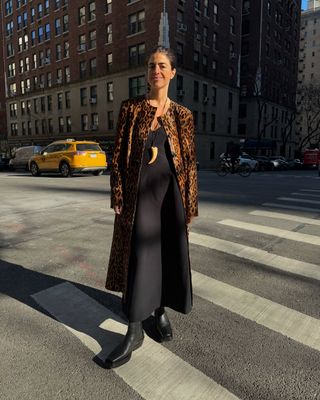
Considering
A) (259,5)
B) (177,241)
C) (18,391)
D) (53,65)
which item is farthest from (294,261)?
(259,5)

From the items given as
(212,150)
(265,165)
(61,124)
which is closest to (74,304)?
(265,165)

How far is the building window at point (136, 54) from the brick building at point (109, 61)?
4.0 inches

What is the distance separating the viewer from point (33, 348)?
247cm

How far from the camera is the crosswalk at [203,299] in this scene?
211 centimetres

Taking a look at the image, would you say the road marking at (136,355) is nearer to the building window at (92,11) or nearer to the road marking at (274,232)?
the road marking at (274,232)

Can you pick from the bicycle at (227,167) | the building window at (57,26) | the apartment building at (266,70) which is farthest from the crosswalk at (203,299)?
the building window at (57,26)

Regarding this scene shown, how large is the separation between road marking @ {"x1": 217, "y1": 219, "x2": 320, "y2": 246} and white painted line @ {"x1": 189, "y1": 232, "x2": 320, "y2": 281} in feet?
3.18

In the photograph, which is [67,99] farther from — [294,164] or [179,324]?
[179,324]

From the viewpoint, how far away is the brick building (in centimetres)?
3394

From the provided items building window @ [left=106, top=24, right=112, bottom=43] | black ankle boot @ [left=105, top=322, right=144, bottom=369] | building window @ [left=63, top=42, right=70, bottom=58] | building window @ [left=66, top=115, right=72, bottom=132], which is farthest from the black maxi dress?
building window @ [left=63, top=42, right=70, bottom=58]

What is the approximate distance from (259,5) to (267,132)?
697 inches

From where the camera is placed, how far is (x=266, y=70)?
163ft

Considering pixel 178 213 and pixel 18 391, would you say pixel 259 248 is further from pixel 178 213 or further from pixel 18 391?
pixel 18 391

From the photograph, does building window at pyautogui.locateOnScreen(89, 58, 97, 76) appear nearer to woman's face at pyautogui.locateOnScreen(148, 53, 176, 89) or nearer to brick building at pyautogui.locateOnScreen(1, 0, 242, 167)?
brick building at pyautogui.locateOnScreen(1, 0, 242, 167)
